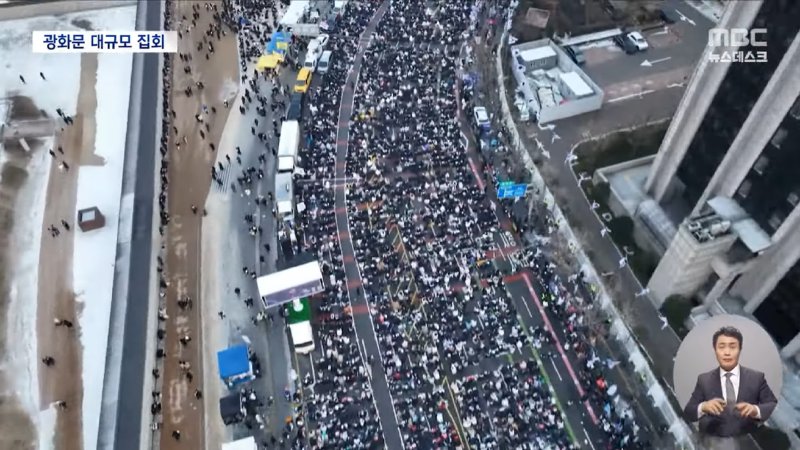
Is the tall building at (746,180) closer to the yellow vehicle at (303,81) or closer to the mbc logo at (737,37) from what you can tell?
the mbc logo at (737,37)

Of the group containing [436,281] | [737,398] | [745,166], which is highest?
[745,166]

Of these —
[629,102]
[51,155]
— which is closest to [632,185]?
[629,102]

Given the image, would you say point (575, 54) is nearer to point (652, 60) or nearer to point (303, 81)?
point (652, 60)

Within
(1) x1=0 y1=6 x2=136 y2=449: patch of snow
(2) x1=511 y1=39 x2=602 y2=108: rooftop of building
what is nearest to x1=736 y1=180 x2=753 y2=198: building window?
(2) x1=511 y1=39 x2=602 y2=108: rooftop of building

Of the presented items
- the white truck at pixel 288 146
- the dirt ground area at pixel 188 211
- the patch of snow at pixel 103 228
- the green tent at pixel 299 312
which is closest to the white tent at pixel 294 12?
the dirt ground area at pixel 188 211

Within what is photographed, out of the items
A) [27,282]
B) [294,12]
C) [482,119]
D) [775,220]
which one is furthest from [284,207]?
[775,220]

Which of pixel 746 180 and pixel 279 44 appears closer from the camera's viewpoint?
pixel 746 180
